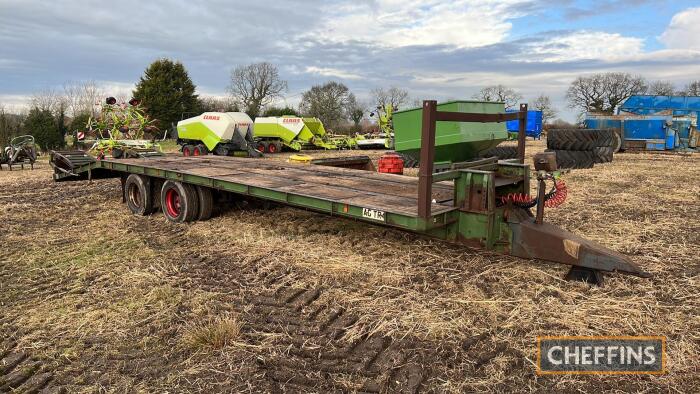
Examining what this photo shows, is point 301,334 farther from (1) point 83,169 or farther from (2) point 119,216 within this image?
(1) point 83,169

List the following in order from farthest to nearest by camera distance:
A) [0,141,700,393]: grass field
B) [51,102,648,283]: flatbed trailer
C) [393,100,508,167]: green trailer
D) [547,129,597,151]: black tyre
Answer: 1. [547,129,597,151]: black tyre
2. [393,100,508,167]: green trailer
3. [51,102,648,283]: flatbed trailer
4. [0,141,700,393]: grass field

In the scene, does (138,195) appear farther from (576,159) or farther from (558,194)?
(576,159)

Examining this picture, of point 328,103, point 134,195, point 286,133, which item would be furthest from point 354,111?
point 134,195

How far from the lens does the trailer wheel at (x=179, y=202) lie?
22.8 ft

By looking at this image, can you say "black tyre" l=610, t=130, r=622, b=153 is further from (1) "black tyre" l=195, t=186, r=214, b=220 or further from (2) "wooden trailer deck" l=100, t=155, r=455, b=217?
(1) "black tyre" l=195, t=186, r=214, b=220

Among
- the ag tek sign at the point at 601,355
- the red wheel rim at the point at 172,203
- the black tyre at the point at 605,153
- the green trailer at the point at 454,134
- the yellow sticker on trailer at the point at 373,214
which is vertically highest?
the green trailer at the point at 454,134

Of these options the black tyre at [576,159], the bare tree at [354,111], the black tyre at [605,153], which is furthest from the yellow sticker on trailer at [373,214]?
the bare tree at [354,111]

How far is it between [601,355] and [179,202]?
5.94 m

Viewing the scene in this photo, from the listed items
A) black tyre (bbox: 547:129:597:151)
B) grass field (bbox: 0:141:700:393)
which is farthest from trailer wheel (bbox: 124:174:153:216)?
black tyre (bbox: 547:129:597:151)

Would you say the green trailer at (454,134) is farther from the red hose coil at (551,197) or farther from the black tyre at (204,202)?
the black tyre at (204,202)

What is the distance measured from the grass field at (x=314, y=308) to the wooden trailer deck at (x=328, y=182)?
688mm

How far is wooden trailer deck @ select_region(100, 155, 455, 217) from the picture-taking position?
15.2ft

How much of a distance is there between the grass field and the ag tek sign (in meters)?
0.08

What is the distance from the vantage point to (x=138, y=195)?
8023 mm
